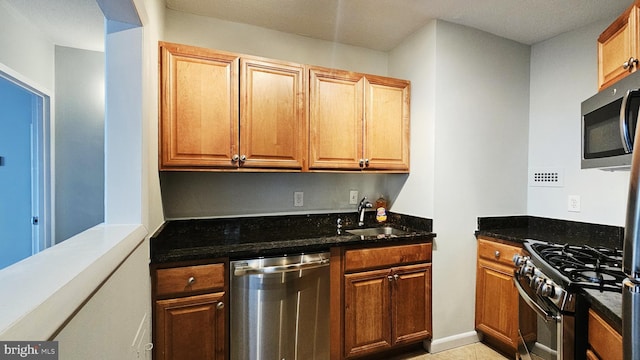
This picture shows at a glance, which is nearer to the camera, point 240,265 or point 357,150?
point 240,265

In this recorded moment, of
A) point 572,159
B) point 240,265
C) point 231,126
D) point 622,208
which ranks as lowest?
point 240,265

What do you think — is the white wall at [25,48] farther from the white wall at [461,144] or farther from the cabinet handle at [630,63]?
the cabinet handle at [630,63]

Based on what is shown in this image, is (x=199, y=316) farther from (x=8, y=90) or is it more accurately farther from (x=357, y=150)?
(x=8, y=90)

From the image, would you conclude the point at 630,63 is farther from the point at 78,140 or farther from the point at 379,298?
the point at 78,140

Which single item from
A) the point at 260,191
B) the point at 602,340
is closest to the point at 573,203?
the point at 602,340

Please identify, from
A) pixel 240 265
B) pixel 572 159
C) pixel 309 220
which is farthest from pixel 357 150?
pixel 572 159

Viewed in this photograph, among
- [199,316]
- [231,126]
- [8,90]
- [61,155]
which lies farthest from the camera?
[61,155]

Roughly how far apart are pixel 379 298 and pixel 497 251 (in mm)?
928

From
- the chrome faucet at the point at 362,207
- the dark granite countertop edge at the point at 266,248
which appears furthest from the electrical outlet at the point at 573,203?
the chrome faucet at the point at 362,207

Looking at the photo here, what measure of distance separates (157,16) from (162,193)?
109cm

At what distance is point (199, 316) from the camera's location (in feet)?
4.95

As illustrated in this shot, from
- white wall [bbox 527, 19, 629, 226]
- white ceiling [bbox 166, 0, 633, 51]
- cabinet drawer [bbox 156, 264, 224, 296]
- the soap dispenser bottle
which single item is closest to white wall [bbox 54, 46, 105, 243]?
white ceiling [bbox 166, 0, 633, 51]

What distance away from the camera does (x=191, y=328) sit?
150 centimetres

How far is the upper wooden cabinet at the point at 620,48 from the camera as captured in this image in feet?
4.53
